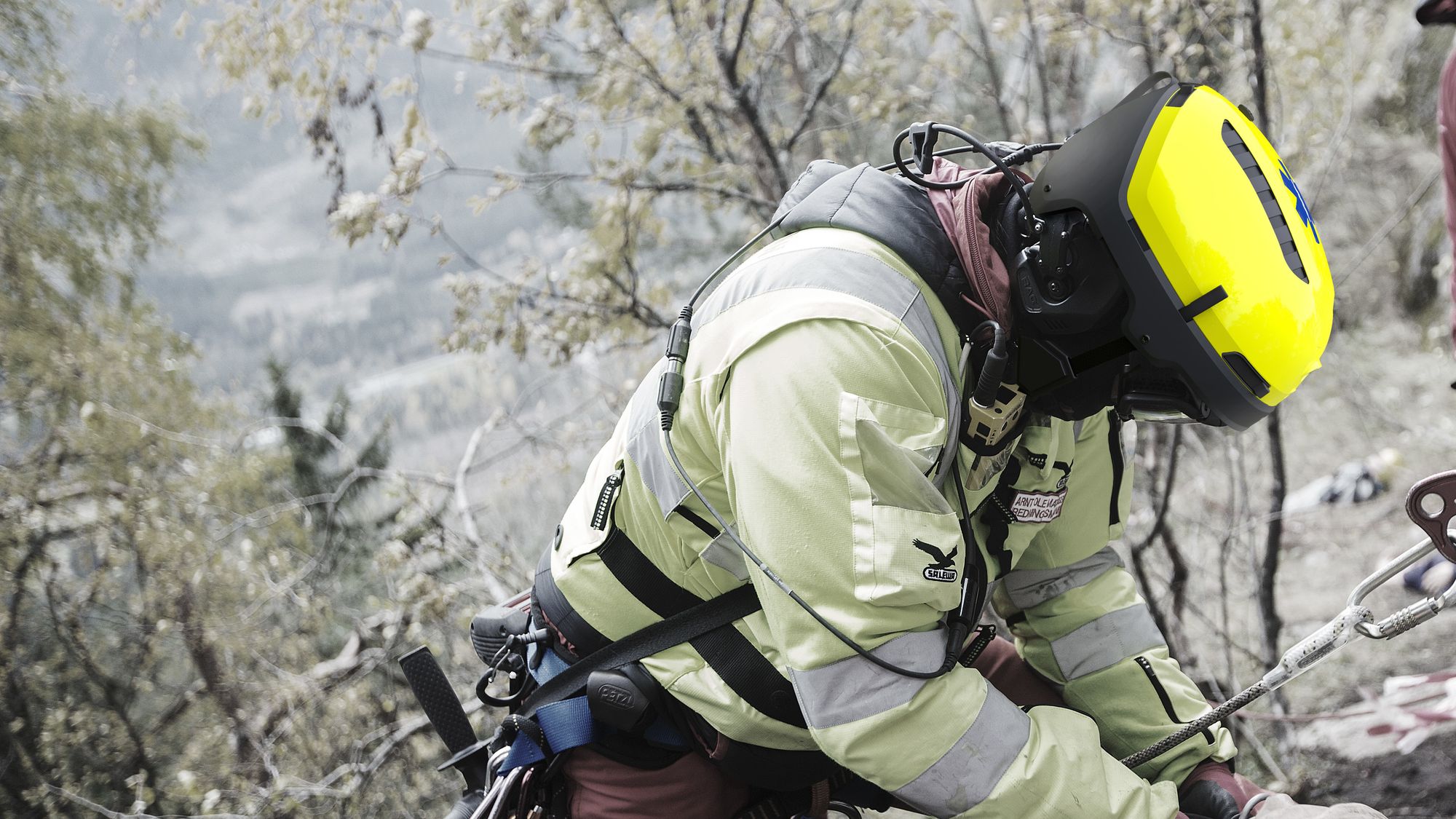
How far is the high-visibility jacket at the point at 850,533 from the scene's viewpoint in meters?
1.47

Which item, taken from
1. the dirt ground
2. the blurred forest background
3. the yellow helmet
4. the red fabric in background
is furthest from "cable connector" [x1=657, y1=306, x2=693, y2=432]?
the dirt ground

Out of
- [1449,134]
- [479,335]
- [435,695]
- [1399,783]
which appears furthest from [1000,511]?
[479,335]

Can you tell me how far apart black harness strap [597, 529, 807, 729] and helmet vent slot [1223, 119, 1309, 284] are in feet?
3.92

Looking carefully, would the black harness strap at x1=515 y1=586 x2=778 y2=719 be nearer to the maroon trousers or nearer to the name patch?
the maroon trousers

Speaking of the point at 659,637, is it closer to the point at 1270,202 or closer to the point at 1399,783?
the point at 1270,202

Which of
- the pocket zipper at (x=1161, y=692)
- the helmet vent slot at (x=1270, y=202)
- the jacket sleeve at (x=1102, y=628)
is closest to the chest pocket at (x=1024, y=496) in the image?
the jacket sleeve at (x=1102, y=628)

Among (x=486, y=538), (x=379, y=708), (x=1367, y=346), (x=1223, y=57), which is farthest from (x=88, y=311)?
(x=1367, y=346)

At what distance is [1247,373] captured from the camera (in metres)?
1.57

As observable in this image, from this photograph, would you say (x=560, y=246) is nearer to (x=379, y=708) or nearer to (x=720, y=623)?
(x=379, y=708)

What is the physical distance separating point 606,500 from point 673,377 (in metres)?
0.34

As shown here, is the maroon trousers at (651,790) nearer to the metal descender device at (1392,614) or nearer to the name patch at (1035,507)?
the name patch at (1035,507)

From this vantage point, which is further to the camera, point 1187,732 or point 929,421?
point 1187,732

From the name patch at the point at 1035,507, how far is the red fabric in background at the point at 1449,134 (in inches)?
45.9

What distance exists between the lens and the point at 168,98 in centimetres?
1409
